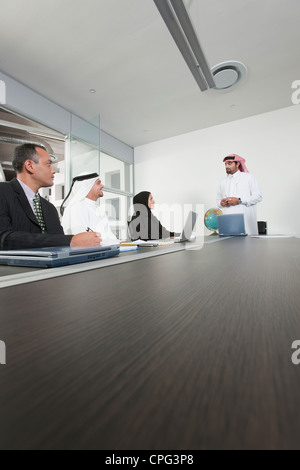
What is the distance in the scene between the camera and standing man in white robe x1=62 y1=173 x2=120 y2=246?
194cm

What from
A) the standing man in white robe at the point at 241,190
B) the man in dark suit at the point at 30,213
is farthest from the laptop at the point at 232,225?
the man in dark suit at the point at 30,213

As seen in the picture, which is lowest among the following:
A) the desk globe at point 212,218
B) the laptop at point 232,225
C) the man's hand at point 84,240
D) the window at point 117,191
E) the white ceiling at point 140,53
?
the man's hand at point 84,240

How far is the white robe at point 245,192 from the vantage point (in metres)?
2.77

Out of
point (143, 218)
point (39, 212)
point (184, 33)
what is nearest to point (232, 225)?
point (143, 218)

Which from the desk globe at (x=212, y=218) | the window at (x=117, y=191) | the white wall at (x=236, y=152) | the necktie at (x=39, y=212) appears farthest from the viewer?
the window at (x=117, y=191)

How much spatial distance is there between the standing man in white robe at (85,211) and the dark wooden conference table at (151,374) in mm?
1725

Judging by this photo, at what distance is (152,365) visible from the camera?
11cm

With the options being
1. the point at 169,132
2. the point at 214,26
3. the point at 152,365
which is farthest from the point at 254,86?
the point at 152,365

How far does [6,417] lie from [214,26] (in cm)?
279

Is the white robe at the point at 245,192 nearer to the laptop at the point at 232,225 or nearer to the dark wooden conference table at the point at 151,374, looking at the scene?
the laptop at the point at 232,225

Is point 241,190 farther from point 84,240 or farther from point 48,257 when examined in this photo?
point 48,257

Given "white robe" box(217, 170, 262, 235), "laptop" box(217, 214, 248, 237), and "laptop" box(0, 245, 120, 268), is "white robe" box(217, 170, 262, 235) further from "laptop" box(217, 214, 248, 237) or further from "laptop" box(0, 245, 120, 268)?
"laptop" box(0, 245, 120, 268)

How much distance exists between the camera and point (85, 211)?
2010mm
